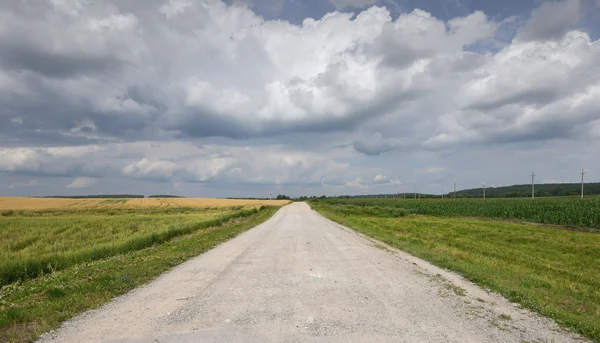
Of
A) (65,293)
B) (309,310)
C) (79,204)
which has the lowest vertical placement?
(79,204)

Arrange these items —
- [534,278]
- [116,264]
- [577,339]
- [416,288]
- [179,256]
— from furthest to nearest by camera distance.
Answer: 1. [179,256]
2. [116,264]
3. [534,278]
4. [416,288]
5. [577,339]

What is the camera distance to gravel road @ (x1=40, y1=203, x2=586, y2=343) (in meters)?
5.61

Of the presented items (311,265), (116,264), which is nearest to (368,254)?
(311,265)

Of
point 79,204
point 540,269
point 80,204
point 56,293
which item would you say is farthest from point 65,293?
point 79,204

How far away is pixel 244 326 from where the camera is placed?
5.91 m

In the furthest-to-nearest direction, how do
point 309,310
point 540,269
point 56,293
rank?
point 540,269, point 56,293, point 309,310

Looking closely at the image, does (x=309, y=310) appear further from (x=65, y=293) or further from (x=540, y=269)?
(x=540, y=269)

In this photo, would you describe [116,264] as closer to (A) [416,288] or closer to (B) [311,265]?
(B) [311,265]

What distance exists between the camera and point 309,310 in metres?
6.77

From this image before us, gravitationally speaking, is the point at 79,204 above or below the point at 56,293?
below

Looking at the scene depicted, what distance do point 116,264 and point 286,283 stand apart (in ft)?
23.4

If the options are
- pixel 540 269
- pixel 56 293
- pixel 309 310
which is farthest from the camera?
pixel 540 269

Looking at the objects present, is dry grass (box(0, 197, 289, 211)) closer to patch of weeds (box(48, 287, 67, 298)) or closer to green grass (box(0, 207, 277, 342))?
green grass (box(0, 207, 277, 342))

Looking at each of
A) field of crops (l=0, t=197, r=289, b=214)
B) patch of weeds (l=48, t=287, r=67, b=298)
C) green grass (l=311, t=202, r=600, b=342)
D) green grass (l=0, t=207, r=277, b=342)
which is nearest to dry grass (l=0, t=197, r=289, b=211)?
field of crops (l=0, t=197, r=289, b=214)
